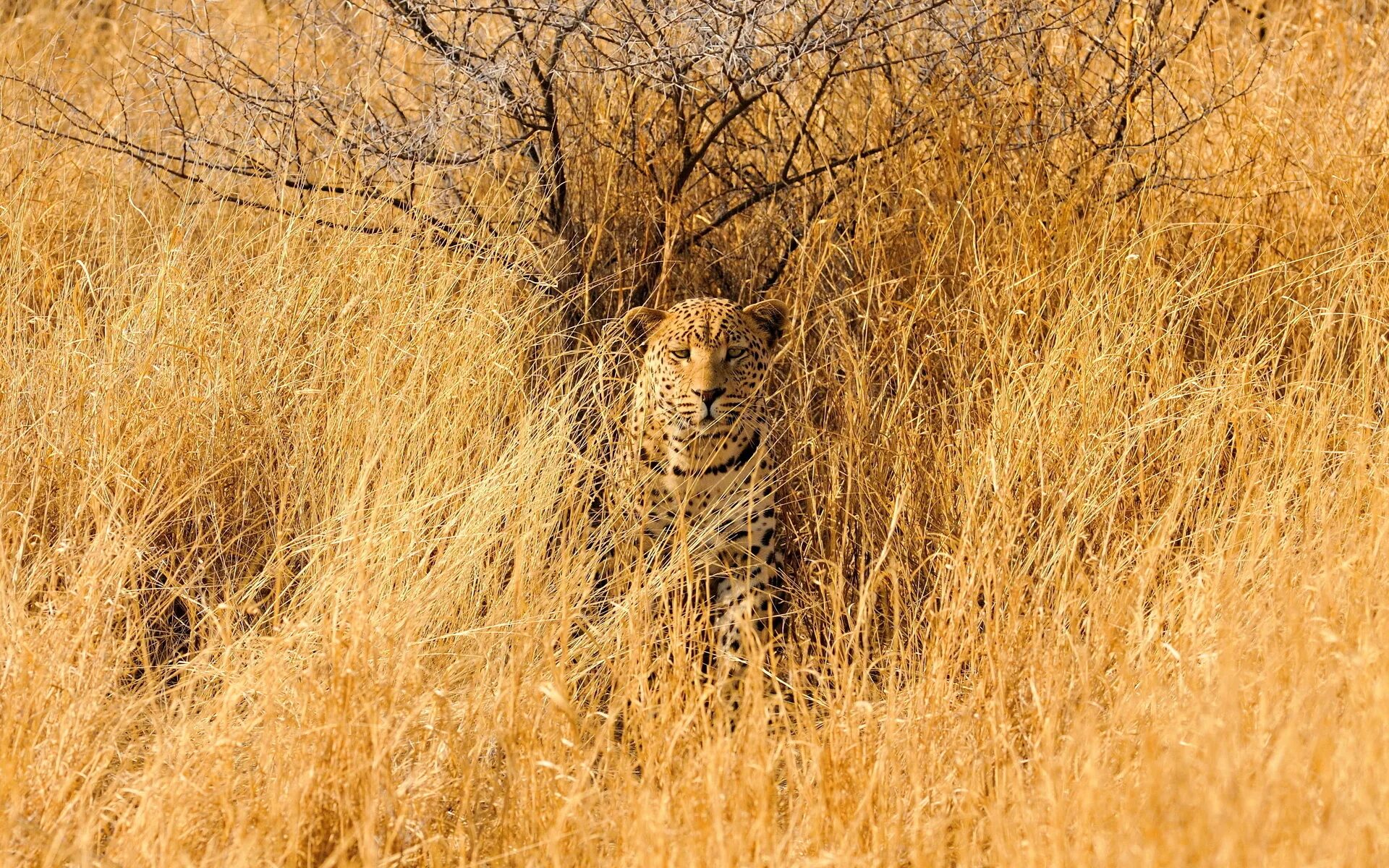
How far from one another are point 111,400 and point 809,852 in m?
1.91

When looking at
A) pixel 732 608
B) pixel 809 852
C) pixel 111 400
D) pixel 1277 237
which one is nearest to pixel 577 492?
pixel 732 608

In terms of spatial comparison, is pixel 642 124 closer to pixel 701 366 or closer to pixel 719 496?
pixel 701 366

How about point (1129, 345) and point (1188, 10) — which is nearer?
point (1129, 345)

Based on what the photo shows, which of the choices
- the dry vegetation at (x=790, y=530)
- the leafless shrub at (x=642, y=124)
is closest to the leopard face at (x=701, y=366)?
the dry vegetation at (x=790, y=530)

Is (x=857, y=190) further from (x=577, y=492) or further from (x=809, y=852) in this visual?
(x=809, y=852)

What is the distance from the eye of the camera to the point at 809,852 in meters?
2.34

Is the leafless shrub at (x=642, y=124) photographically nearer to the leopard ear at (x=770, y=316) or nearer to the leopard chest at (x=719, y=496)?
the leopard ear at (x=770, y=316)

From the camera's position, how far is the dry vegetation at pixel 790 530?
7.52 feet

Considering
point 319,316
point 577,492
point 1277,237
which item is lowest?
point 577,492

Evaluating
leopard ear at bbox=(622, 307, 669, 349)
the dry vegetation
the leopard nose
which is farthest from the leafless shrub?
the leopard nose

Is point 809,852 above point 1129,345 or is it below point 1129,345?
below

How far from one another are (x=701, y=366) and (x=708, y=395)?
0.22 feet

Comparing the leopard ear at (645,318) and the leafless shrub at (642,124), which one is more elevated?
the leafless shrub at (642,124)

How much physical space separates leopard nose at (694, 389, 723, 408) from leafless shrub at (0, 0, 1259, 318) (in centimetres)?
66
